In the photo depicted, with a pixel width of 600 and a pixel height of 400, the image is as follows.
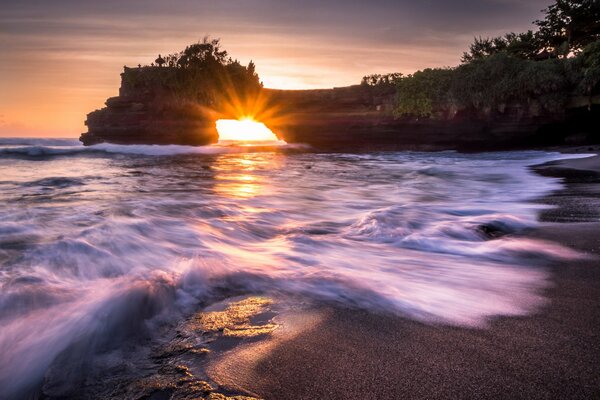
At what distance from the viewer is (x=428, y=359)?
5.18ft

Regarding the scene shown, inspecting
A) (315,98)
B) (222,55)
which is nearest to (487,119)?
(315,98)

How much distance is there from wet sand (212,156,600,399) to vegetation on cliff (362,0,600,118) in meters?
15.4

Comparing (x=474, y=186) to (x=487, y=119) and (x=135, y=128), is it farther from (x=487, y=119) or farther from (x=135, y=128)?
(x=135, y=128)

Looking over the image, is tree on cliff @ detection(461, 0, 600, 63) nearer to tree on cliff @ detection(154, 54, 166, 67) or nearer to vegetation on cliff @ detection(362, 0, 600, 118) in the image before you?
vegetation on cliff @ detection(362, 0, 600, 118)

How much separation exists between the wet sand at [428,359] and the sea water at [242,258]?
0.55 feet

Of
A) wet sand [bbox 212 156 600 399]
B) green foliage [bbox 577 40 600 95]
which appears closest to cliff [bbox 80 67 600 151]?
green foliage [bbox 577 40 600 95]

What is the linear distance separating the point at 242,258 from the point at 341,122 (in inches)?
719

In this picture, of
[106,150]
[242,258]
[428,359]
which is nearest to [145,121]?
[106,150]

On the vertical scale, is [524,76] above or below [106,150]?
above

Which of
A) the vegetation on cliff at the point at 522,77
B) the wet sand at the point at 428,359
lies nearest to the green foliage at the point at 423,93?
the vegetation on cliff at the point at 522,77

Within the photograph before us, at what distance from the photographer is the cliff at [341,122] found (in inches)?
631

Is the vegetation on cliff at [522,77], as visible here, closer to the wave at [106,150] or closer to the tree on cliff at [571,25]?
the tree on cliff at [571,25]

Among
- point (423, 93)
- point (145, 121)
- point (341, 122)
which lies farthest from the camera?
→ point (145, 121)

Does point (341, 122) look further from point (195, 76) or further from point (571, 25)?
point (571, 25)
